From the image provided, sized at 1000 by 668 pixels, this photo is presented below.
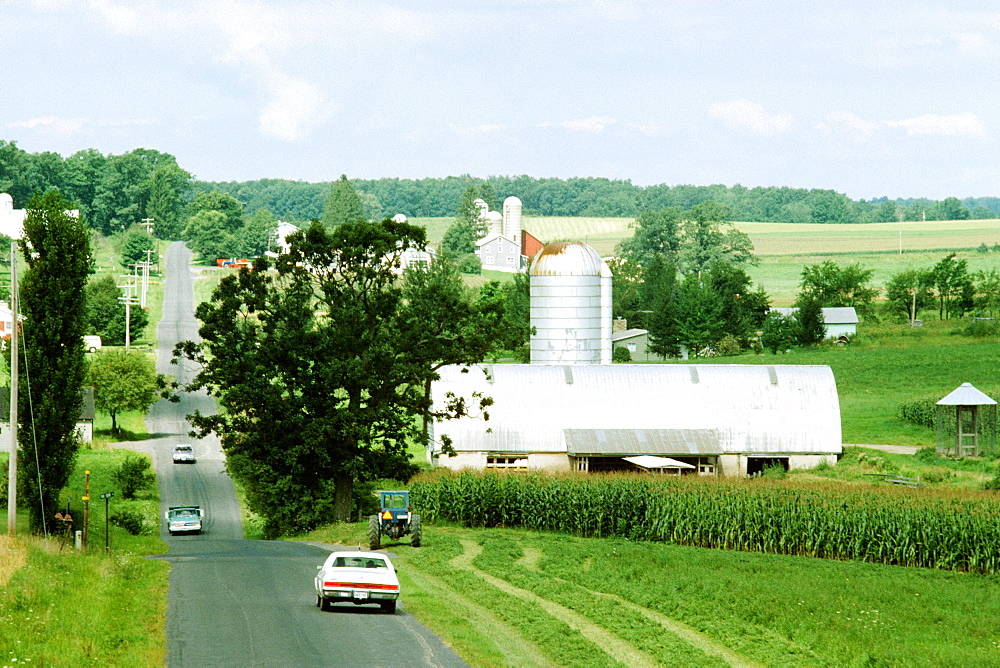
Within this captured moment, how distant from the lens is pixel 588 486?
48.6 meters

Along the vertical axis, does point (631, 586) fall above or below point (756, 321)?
below

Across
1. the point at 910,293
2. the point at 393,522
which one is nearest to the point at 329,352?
the point at 393,522

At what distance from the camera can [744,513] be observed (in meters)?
44.2

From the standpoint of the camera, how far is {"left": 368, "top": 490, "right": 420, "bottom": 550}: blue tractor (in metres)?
40.2

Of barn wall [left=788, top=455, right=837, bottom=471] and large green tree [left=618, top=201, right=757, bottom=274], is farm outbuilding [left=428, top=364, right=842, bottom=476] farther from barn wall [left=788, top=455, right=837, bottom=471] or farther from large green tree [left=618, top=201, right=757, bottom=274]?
large green tree [left=618, top=201, right=757, bottom=274]

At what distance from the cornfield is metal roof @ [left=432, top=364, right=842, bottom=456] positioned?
7349mm

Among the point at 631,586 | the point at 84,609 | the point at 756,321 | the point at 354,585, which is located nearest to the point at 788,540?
the point at 631,586

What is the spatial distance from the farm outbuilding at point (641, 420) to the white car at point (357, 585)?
3223 centimetres

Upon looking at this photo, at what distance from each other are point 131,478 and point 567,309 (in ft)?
94.9

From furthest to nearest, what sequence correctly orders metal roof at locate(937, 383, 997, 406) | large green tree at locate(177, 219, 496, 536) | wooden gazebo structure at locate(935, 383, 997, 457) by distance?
1. wooden gazebo structure at locate(935, 383, 997, 457)
2. metal roof at locate(937, 383, 997, 406)
3. large green tree at locate(177, 219, 496, 536)

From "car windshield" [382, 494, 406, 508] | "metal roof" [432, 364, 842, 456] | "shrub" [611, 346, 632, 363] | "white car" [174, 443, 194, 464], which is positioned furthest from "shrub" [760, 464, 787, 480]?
"shrub" [611, 346, 632, 363]

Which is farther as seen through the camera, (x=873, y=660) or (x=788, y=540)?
(x=788, y=540)

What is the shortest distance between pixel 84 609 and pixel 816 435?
44410 millimetres

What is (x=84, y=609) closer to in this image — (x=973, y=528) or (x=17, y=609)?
(x=17, y=609)
